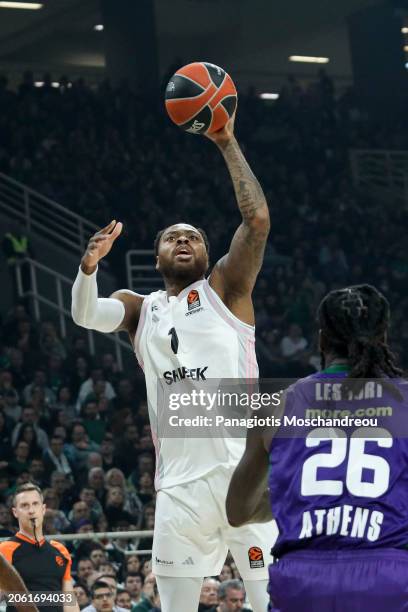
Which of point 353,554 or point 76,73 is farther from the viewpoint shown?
point 76,73

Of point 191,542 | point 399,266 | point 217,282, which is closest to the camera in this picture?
point 191,542

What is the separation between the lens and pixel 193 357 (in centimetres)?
530

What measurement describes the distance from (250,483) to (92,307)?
2.19 meters

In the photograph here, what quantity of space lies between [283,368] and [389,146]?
365 inches

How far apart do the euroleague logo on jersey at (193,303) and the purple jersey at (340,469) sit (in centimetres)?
200

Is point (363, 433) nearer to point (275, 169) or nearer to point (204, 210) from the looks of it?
point (204, 210)

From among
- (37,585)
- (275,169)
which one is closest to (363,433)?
(37,585)

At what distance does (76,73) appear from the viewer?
91.5 ft

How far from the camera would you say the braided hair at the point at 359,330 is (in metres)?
3.34

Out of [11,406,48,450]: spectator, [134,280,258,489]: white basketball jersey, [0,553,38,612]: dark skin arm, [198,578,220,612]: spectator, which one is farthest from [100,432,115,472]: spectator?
[134,280,258,489]: white basketball jersey

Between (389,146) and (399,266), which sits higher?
(389,146)

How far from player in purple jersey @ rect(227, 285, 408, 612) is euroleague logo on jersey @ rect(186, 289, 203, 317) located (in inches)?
77.8

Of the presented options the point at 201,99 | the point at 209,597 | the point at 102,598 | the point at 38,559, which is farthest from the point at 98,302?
the point at 209,597

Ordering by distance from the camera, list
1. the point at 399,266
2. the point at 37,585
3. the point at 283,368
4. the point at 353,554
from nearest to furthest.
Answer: the point at 353,554 → the point at 37,585 → the point at 283,368 → the point at 399,266
